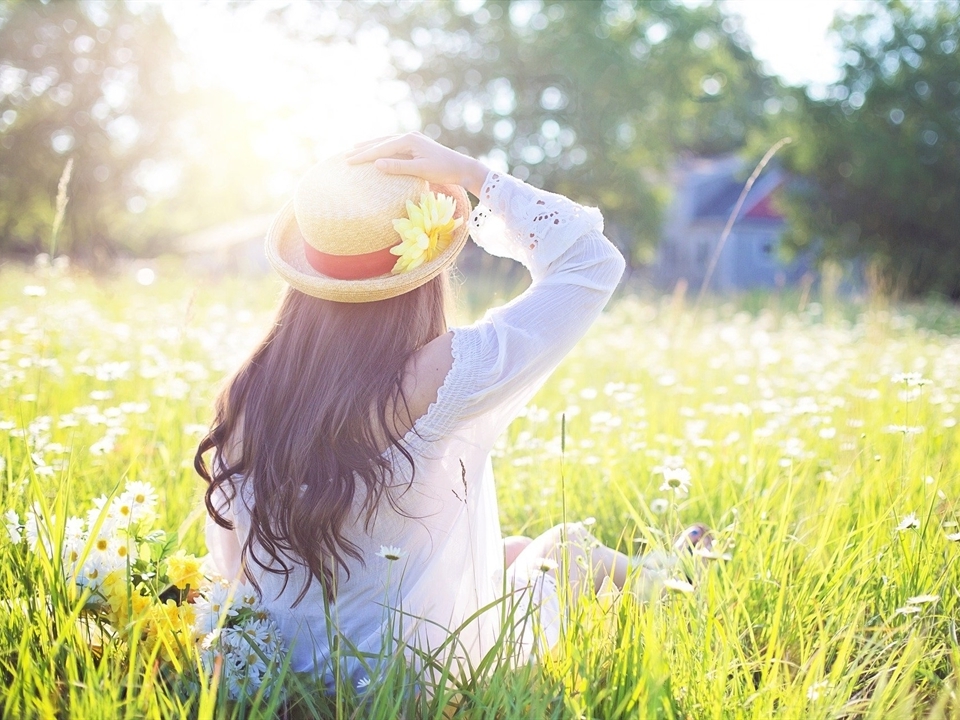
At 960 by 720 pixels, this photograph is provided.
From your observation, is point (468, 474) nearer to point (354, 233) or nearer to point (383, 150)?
point (354, 233)

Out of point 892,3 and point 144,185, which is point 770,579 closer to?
point 892,3

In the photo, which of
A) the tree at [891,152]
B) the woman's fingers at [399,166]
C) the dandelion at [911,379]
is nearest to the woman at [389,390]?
the woman's fingers at [399,166]

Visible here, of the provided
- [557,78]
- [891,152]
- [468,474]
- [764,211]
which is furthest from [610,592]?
[764,211]

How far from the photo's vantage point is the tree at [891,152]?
20.4 meters

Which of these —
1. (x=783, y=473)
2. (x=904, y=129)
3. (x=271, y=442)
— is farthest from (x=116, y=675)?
(x=904, y=129)

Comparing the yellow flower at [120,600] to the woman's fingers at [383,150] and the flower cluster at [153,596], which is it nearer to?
the flower cluster at [153,596]

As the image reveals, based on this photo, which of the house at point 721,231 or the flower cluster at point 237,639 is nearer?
the flower cluster at point 237,639

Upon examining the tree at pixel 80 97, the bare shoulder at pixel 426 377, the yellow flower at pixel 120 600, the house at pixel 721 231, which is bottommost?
the house at pixel 721 231

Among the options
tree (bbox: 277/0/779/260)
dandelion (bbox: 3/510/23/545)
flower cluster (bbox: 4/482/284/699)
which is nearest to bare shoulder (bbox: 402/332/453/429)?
flower cluster (bbox: 4/482/284/699)

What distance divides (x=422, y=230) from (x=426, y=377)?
0.32 m

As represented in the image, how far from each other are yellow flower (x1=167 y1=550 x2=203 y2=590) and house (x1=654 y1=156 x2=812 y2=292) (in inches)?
1002

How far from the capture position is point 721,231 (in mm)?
29750

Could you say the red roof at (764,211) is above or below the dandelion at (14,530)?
below

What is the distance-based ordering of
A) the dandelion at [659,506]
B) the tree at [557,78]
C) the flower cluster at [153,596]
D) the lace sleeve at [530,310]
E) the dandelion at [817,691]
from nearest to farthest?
1. the dandelion at [817,691]
2. the flower cluster at [153,596]
3. the lace sleeve at [530,310]
4. the dandelion at [659,506]
5. the tree at [557,78]
